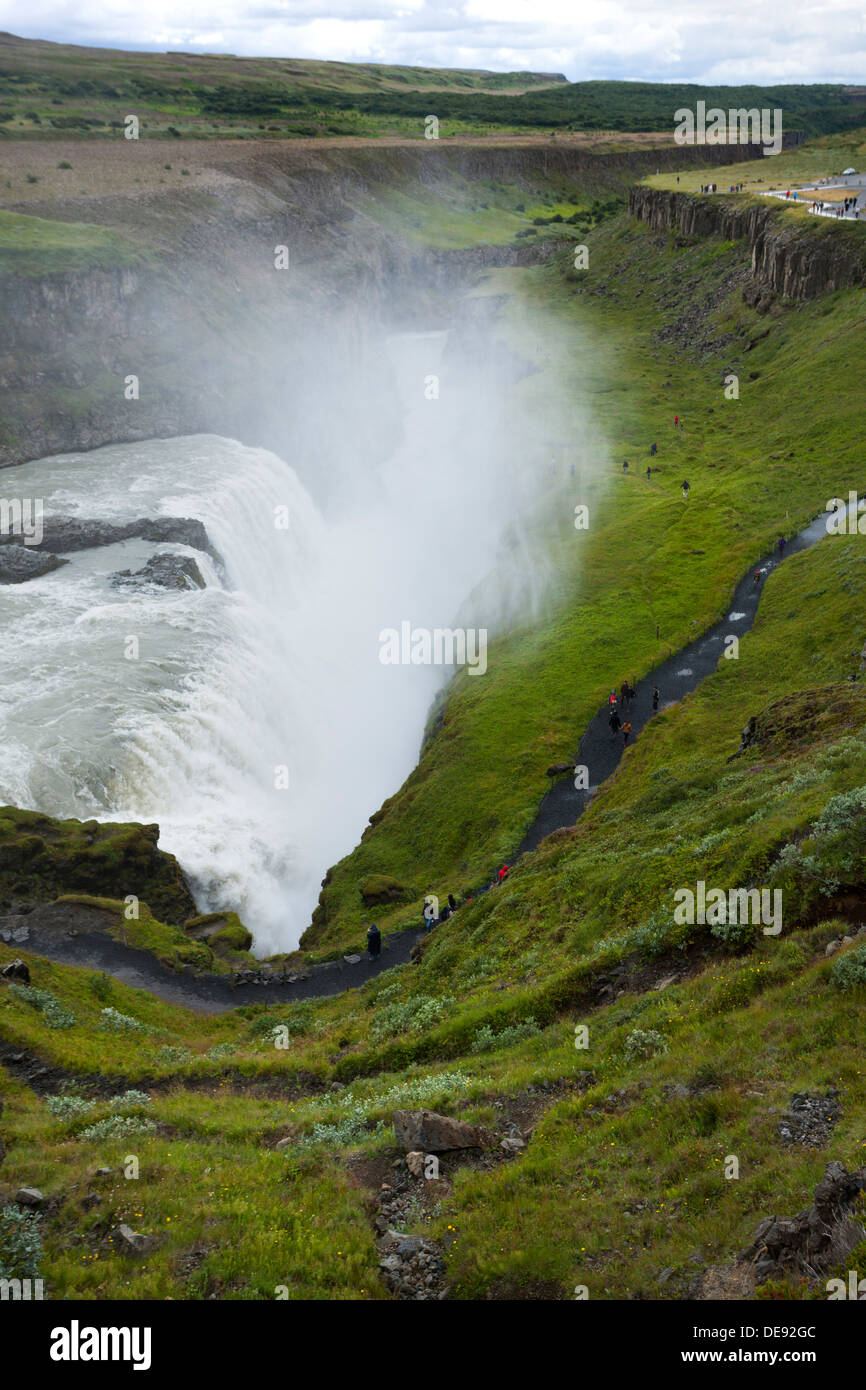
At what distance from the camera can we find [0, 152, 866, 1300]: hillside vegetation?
12.8m

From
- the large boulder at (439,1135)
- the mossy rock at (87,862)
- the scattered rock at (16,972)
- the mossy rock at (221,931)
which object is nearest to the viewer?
the large boulder at (439,1135)

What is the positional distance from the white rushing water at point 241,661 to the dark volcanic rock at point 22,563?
1.14 meters

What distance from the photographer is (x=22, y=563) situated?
204 ft

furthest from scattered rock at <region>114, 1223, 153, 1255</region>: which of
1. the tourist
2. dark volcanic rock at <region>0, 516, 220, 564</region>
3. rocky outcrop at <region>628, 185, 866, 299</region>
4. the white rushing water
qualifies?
rocky outcrop at <region>628, 185, 866, 299</region>

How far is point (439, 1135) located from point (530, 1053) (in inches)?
152

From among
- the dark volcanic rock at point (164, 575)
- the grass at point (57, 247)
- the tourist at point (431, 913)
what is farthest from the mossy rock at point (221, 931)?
the grass at point (57, 247)

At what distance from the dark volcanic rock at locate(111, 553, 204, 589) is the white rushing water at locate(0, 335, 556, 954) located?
2.88 feet

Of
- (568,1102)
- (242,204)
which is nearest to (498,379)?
(242,204)

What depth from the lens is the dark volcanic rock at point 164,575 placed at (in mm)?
62250

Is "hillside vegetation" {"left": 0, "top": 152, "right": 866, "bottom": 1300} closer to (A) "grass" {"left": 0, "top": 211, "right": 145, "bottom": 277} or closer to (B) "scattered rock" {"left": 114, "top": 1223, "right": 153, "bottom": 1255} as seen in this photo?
(B) "scattered rock" {"left": 114, "top": 1223, "right": 153, "bottom": 1255}

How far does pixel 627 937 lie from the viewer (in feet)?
70.2

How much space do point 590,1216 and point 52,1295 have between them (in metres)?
7.27

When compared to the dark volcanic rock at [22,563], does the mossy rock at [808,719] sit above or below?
below

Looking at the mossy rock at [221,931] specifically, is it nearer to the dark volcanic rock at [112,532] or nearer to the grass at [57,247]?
the dark volcanic rock at [112,532]
